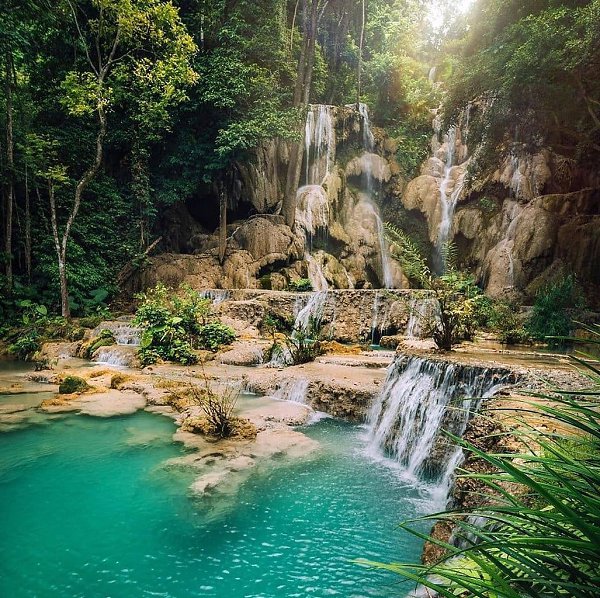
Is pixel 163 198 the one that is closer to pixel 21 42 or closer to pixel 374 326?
pixel 21 42

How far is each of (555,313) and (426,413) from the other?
4961mm

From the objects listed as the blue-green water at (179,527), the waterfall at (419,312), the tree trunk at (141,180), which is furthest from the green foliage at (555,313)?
the tree trunk at (141,180)

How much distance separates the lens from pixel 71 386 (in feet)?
24.8

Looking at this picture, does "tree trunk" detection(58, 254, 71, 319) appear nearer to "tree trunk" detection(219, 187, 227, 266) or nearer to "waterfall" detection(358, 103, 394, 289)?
"tree trunk" detection(219, 187, 227, 266)

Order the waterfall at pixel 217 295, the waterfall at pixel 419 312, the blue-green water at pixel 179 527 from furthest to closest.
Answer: the waterfall at pixel 217 295 → the waterfall at pixel 419 312 → the blue-green water at pixel 179 527

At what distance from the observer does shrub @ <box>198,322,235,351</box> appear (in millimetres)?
11117

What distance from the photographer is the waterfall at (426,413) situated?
481 cm

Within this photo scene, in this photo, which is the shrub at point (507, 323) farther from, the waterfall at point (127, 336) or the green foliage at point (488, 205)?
the waterfall at point (127, 336)

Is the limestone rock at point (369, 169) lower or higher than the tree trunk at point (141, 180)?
higher

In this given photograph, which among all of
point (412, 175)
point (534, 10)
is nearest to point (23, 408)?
point (534, 10)

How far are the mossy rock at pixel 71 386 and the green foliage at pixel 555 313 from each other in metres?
8.58

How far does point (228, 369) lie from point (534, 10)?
13599 millimetres

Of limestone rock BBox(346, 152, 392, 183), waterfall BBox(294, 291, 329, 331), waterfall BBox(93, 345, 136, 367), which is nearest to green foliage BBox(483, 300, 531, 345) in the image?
waterfall BBox(294, 291, 329, 331)

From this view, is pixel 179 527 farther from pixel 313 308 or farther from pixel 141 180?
pixel 141 180
